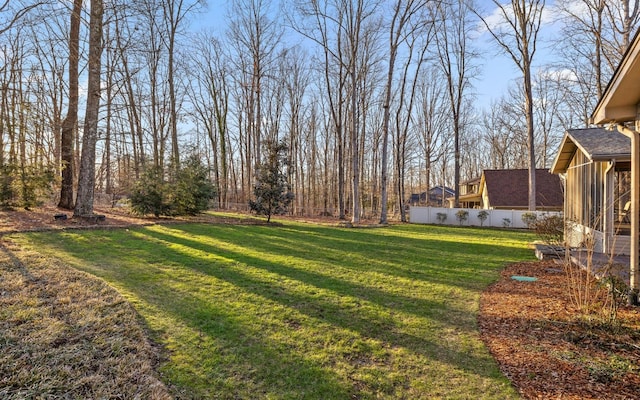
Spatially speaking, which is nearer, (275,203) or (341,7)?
(275,203)

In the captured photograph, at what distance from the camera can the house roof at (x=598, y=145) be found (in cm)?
695

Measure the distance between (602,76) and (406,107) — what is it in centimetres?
1085

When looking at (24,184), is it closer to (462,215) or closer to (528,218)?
(462,215)

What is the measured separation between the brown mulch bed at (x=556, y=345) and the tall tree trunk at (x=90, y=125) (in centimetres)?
1007

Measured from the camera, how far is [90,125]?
873 cm

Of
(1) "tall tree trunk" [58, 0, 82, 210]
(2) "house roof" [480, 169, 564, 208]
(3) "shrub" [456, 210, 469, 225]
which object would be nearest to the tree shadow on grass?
(1) "tall tree trunk" [58, 0, 82, 210]

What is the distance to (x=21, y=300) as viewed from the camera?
3.57m

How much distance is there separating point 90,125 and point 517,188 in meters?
25.3

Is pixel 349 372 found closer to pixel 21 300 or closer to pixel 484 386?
pixel 484 386

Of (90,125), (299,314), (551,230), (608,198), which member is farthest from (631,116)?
(90,125)

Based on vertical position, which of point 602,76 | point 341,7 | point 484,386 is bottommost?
point 484,386

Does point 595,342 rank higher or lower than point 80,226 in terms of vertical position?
lower

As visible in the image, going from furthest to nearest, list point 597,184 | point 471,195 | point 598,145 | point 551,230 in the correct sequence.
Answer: point 471,195, point 551,230, point 597,184, point 598,145

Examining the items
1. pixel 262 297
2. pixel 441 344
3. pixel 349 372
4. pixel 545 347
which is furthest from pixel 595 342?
pixel 262 297
